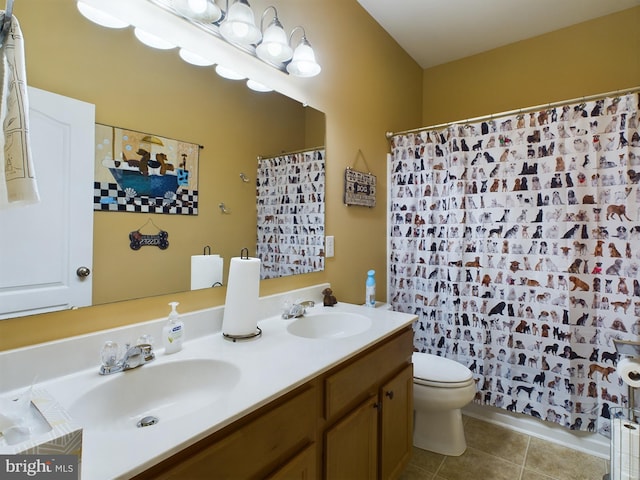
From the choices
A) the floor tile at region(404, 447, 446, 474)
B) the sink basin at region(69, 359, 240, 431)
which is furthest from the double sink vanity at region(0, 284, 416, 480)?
the floor tile at region(404, 447, 446, 474)

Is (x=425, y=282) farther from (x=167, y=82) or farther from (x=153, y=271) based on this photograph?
(x=167, y=82)

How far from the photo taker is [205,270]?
1280 mm

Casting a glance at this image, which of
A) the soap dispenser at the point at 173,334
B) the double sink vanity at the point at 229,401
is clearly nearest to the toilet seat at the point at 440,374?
the double sink vanity at the point at 229,401

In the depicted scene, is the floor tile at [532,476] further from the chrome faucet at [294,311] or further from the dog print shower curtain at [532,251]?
the chrome faucet at [294,311]

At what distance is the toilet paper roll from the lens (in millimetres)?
1464

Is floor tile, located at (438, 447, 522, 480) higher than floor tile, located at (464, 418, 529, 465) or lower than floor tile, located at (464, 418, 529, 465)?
lower

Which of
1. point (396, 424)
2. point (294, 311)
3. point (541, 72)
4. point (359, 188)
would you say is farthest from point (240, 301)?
point (541, 72)

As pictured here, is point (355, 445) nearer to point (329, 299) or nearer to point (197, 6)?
point (329, 299)

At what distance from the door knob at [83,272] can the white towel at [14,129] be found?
0.26 metres

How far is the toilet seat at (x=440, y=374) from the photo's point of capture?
5.69 feet

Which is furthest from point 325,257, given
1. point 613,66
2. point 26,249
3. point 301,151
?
point 613,66

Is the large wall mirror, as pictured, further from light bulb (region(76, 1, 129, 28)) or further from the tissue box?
the tissue box

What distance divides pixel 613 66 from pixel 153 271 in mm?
3082

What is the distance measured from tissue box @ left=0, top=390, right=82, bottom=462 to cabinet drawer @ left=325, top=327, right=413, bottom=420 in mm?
663
